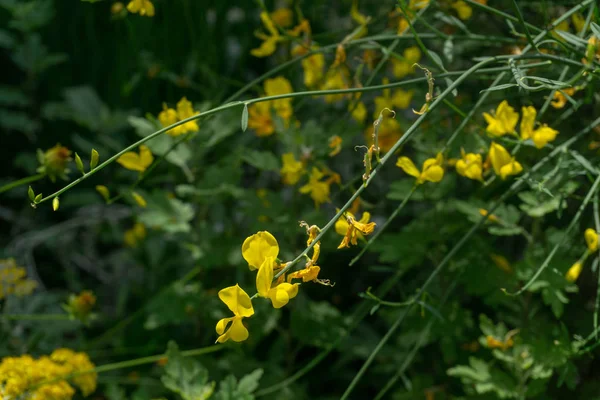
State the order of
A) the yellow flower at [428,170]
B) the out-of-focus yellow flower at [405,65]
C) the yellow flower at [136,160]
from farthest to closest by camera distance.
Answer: the out-of-focus yellow flower at [405,65]
the yellow flower at [136,160]
the yellow flower at [428,170]

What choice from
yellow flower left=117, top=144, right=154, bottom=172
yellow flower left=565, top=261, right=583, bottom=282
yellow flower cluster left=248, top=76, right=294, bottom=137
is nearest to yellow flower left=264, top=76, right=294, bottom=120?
yellow flower cluster left=248, top=76, right=294, bottom=137

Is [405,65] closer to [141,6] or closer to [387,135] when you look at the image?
[387,135]

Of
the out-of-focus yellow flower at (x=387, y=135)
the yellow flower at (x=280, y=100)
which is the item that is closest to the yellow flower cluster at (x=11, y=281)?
the yellow flower at (x=280, y=100)

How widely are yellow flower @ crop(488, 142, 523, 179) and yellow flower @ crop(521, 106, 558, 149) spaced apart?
0.15ft

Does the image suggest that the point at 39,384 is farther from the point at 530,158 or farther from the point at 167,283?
the point at 530,158

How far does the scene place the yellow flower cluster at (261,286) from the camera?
2.58 ft

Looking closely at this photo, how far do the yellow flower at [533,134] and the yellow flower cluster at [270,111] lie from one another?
47 centimetres

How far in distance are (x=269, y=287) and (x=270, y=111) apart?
81 cm

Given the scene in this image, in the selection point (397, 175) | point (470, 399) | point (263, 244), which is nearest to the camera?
point (263, 244)

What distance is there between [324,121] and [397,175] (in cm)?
39

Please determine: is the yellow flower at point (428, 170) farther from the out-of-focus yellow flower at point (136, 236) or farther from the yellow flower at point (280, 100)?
Result: the out-of-focus yellow flower at point (136, 236)

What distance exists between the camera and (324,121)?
5.83 ft

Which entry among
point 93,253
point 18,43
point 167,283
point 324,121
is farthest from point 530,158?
point 18,43

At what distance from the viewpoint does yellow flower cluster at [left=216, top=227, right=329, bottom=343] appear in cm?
79
